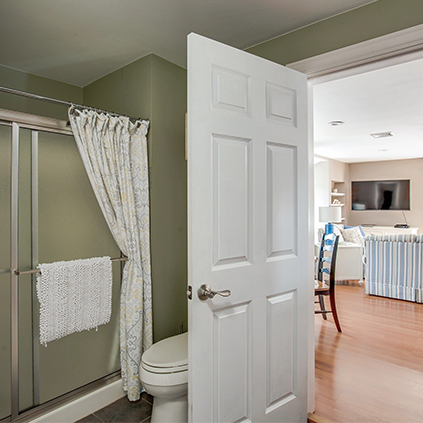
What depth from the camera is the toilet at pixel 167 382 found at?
1842 millimetres

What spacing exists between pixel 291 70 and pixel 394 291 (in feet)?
13.4

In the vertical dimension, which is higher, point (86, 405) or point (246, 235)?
point (246, 235)

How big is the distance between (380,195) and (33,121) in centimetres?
813

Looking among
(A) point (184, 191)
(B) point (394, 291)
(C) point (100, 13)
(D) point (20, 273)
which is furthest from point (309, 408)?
(B) point (394, 291)

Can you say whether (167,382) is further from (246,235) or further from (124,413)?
(246,235)

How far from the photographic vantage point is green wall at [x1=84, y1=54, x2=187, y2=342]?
249cm

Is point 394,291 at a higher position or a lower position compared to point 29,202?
lower

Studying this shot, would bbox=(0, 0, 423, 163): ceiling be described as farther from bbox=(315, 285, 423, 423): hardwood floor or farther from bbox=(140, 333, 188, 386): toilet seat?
bbox=(315, 285, 423, 423): hardwood floor

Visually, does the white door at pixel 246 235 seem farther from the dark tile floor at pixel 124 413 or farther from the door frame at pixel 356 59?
the dark tile floor at pixel 124 413

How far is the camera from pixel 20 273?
1.92 m

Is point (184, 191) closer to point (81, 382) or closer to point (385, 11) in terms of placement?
point (81, 382)

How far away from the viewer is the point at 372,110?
404 centimetres

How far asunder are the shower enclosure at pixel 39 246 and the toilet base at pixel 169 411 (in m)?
0.56

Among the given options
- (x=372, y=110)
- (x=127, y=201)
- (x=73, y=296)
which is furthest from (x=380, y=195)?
(x=73, y=296)
